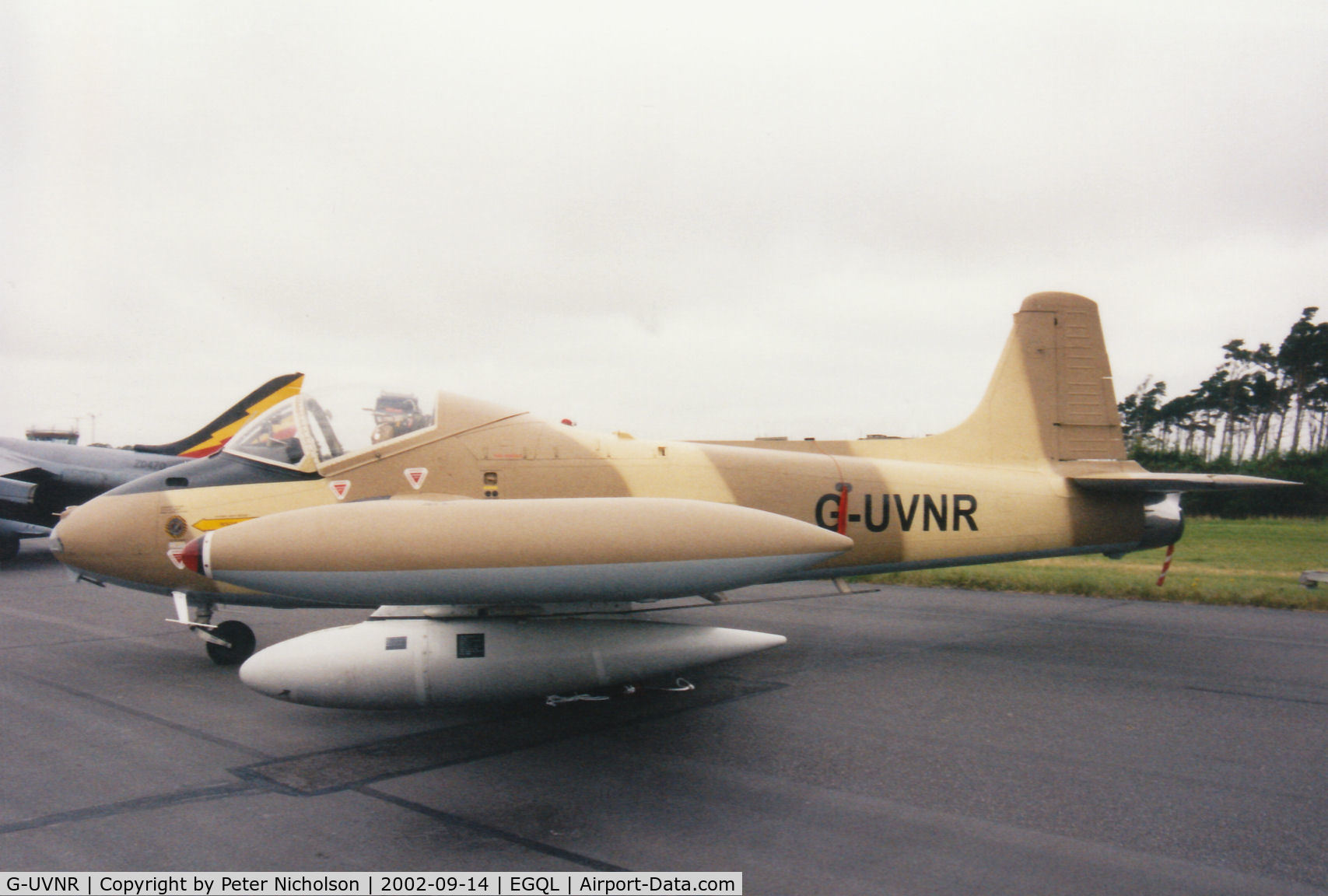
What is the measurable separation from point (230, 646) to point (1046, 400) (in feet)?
26.2

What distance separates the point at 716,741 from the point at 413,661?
1874 millimetres

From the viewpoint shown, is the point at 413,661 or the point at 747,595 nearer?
the point at 413,661

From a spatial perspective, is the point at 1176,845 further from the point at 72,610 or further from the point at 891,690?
the point at 72,610

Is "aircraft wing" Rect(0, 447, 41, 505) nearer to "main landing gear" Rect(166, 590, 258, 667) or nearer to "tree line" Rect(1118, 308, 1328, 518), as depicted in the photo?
"main landing gear" Rect(166, 590, 258, 667)

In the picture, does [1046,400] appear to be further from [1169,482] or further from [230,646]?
[230,646]

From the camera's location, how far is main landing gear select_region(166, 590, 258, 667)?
22.3 ft

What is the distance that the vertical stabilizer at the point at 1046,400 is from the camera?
8117 millimetres

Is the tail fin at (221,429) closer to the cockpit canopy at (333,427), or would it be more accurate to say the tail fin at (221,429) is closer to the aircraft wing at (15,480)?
the aircraft wing at (15,480)

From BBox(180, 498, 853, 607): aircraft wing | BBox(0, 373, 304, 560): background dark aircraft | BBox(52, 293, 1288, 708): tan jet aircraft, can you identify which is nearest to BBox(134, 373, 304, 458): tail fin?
BBox(0, 373, 304, 560): background dark aircraft

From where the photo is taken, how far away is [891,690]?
6223 mm

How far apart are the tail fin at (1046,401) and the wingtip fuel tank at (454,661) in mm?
4003

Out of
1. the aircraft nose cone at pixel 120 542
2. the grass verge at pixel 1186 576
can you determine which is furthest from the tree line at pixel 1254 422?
the aircraft nose cone at pixel 120 542

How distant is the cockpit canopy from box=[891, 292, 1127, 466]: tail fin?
183 inches

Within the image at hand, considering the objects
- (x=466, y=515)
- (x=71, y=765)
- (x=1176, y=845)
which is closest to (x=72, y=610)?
(x=71, y=765)
